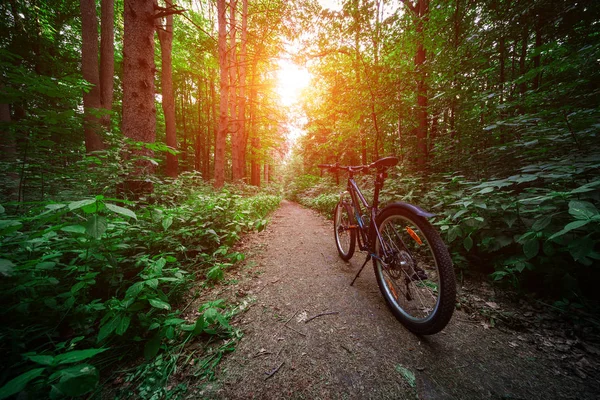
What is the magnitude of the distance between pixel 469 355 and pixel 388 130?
5935mm

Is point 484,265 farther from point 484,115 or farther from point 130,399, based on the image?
point 484,115

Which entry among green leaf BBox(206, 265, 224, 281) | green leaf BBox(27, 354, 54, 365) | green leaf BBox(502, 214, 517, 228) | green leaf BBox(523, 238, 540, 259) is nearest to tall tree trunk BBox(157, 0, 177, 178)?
green leaf BBox(206, 265, 224, 281)

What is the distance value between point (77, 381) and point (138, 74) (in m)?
4.33

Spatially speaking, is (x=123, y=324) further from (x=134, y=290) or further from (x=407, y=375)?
(x=407, y=375)

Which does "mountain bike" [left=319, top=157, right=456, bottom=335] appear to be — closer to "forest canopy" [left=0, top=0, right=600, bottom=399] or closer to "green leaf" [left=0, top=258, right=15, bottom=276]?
"forest canopy" [left=0, top=0, right=600, bottom=399]

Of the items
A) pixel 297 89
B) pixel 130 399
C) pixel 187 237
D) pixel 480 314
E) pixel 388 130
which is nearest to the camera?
pixel 130 399

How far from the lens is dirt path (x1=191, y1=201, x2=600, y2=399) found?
108 cm

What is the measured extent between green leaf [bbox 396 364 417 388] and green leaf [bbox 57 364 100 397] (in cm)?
156

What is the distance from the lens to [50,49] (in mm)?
8898

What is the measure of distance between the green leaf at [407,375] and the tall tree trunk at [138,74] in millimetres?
4046

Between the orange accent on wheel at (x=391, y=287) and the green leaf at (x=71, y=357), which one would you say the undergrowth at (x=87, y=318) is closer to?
the green leaf at (x=71, y=357)

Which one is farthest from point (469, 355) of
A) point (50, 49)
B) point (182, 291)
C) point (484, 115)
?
point (50, 49)

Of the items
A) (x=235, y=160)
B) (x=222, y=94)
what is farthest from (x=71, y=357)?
(x=235, y=160)

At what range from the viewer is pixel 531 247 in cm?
167
